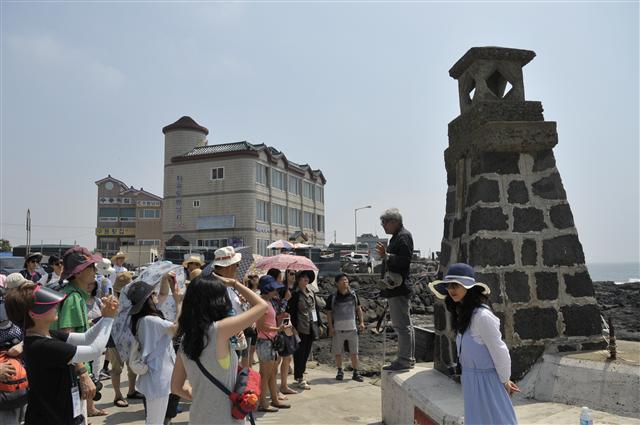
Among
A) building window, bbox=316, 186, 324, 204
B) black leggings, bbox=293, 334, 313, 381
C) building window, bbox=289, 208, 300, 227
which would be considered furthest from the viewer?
building window, bbox=316, 186, 324, 204

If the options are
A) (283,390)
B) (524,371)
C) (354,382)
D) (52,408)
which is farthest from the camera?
(354,382)

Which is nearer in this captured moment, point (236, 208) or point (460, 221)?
Result: point (460, 221)

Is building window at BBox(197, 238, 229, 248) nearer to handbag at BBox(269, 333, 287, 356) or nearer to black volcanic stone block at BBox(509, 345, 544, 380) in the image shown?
handbag at BBox(269, 333, 287, 356)

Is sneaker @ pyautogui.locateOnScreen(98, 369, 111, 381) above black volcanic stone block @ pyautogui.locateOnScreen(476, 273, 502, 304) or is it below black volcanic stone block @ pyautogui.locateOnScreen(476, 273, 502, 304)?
below

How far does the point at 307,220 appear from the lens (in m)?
53.1

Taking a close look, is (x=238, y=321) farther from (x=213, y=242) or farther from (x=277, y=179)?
(x=277, y=179)

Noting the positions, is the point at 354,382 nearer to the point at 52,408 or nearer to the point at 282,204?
the point at 52,408

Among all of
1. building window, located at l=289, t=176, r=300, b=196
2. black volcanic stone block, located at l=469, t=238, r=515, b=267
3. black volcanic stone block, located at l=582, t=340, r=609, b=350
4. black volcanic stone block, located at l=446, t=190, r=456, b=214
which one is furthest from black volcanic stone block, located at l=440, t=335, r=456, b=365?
building window, located at l=289, t=176, r=300, b=196

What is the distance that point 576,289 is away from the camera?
4762 mm

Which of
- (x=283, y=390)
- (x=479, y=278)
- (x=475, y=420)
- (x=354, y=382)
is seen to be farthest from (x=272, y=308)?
(x=475, y=420)

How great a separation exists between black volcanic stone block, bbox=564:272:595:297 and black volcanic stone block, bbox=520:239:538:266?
370mm

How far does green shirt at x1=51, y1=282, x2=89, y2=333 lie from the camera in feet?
13.2

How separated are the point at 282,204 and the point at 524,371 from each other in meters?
43.7

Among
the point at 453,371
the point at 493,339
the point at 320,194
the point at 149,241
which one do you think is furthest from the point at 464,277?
the point at 149,241
